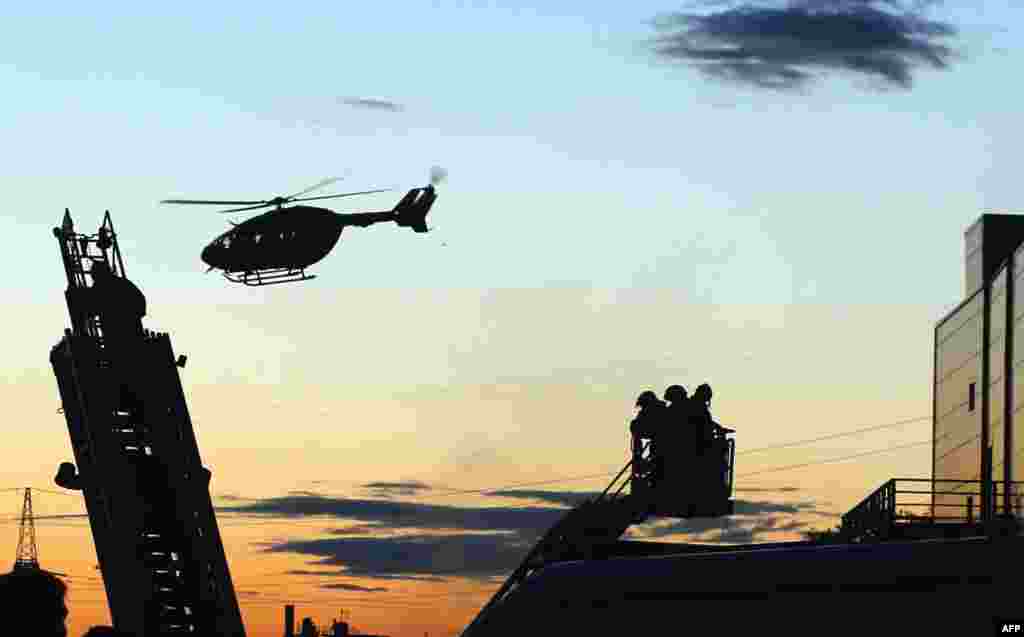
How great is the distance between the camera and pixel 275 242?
6725cm

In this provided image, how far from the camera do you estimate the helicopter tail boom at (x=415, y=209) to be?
71306 mm

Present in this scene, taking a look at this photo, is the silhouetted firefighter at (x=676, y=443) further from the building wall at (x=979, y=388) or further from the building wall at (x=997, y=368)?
the building wall at (x=997, y=368)

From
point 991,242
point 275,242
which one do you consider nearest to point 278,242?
point 275,242

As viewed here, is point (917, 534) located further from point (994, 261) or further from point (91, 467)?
point (994, 261)

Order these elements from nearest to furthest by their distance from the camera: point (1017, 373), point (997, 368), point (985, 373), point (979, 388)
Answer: point (1017, 373) → point (997, 368) → point (985, 373) → point (979, 388)

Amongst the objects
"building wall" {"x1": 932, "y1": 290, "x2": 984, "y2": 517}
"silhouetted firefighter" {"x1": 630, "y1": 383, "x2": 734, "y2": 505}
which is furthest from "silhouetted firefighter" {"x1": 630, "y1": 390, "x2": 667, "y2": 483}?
"building wall" {"x1": 932, "y1": 290, "x2": 984, "y2": 517}

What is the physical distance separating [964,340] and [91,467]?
37.6 m

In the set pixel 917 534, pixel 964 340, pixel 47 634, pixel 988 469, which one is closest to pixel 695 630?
pixel 47 634

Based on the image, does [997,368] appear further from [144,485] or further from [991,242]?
[144,485]

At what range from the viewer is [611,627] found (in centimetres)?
1700

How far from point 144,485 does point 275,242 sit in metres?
10.9

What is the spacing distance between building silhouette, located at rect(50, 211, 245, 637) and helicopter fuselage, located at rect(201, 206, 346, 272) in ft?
18.9

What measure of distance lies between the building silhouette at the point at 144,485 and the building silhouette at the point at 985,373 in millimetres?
22716

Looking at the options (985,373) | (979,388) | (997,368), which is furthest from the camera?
(979,388)
